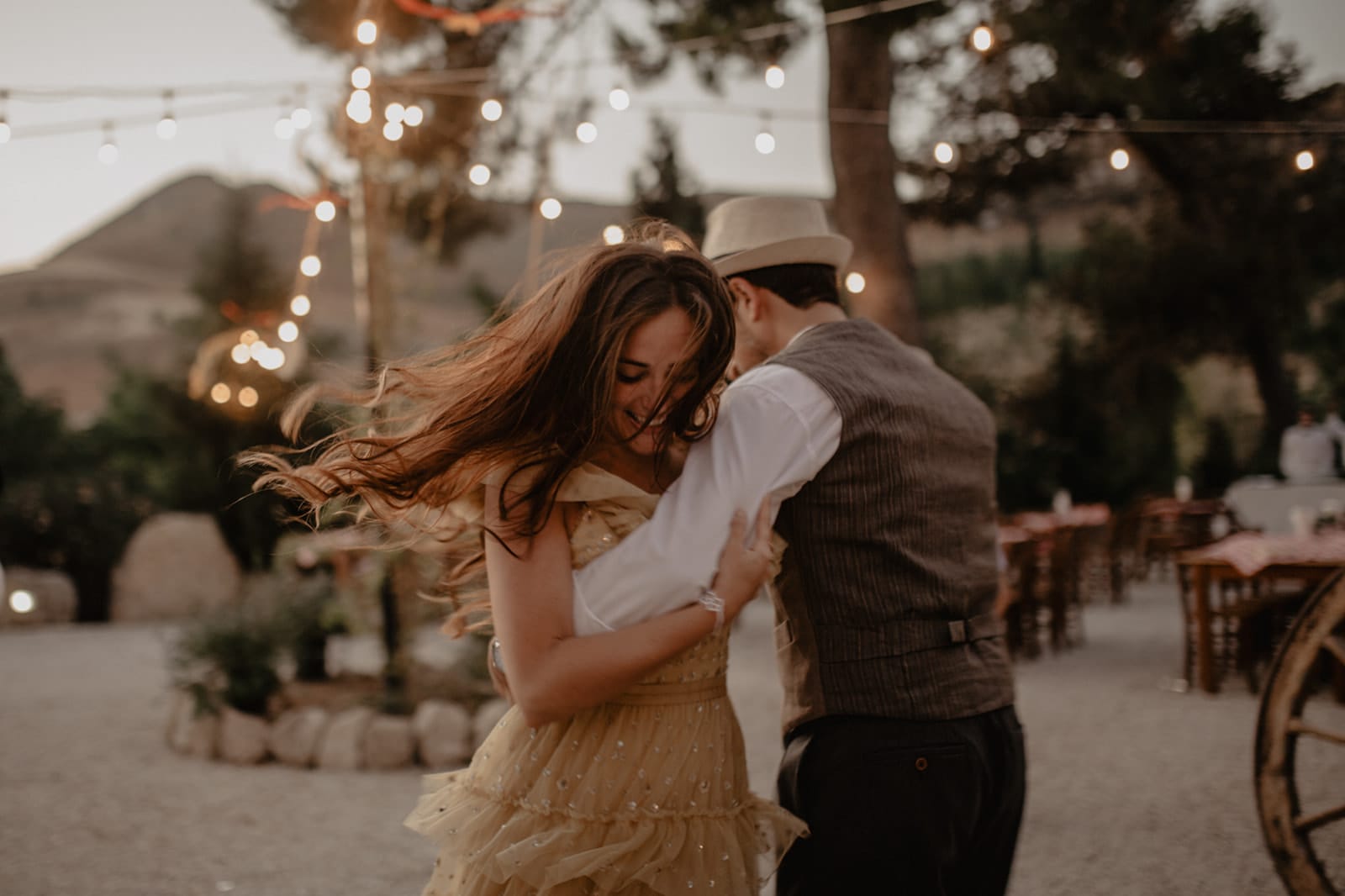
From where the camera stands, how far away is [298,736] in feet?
19.6

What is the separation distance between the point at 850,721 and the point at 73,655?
1081 cm

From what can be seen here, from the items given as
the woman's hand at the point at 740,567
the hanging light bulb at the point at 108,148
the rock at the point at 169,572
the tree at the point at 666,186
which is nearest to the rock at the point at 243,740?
the hanging light bulb at the point at 108,148

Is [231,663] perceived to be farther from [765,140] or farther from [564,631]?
[564,631]

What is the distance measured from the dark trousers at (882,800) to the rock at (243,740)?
16.6 ft

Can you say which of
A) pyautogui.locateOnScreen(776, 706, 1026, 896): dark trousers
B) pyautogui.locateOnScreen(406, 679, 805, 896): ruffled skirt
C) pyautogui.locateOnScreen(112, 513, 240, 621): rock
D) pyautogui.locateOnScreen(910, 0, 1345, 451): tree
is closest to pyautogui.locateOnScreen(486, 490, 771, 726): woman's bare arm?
pyautogui.locateOnScreen(406, 679, 805, 896): ruffled skirt

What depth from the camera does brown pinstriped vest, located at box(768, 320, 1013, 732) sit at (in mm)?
1611

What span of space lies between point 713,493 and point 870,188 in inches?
271

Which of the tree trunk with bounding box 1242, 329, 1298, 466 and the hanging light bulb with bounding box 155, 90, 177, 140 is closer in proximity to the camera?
the hanging light bulb with bounding box 155, 90, 177, 140

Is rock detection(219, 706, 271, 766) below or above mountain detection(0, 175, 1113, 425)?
below

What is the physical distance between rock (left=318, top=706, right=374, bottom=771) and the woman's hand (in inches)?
191

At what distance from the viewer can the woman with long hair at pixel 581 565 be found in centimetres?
146

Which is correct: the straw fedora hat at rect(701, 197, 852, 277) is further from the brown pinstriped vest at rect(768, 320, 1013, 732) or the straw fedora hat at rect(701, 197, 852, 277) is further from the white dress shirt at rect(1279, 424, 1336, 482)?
the white dress shirt at rect(1279, 424, 1336, 482)

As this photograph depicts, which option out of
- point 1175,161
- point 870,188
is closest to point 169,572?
point 870,188

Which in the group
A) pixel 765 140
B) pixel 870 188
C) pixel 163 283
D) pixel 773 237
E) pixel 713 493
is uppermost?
pixel 163 283
